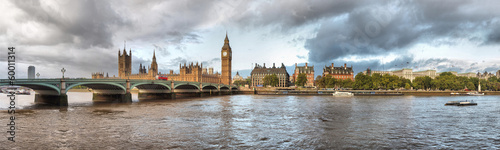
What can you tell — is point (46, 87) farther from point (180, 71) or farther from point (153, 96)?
point (180, 71)

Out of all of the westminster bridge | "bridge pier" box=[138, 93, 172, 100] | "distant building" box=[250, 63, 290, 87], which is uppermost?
"distant building" box=[250, 63, 290, 87]

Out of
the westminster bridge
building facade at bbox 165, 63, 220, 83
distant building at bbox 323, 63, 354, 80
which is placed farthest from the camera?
distant building at bbox 323, 63, 354, 80

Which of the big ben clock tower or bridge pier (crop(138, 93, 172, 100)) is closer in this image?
bridge pier (crop(138, 93, 172, 100))

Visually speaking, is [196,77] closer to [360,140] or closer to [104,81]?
[104,81]

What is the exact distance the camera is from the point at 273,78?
144 metres

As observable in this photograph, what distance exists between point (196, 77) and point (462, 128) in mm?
132075

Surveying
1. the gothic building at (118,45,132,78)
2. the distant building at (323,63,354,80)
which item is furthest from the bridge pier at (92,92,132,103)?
the distant building at (323,63,354,80)

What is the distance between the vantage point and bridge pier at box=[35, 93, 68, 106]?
135 ft

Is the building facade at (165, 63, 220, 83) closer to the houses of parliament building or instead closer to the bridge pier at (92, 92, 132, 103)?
the houses of parliament building

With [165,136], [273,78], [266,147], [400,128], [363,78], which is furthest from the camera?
[273,78]

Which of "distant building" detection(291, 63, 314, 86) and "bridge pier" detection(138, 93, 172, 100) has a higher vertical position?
"distant building" detection(291, 63, 314, 86)

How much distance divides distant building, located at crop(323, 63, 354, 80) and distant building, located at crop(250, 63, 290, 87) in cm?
2260

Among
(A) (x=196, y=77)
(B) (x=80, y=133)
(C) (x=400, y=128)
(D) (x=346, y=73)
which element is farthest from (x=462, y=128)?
(D) (x=346, y=73)

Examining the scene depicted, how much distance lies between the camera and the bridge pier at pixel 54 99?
135ft
